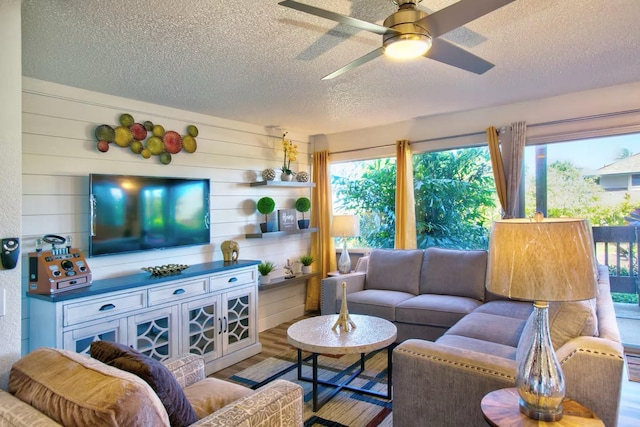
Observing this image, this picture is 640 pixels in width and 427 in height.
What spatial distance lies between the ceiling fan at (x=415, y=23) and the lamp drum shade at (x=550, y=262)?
0.92 m

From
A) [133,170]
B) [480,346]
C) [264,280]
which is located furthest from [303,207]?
[480,346]

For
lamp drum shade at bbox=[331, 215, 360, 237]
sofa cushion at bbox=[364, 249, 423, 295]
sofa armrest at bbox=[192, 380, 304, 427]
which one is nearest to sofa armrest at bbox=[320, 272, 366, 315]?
sofa cushion at bbox=[364, 249, 423, 295]

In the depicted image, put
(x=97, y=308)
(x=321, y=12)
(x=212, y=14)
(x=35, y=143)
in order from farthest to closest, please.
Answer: (x=35, y=143) → (x=97, y=308) → (x=212, y=14) → (x=321, y=12)

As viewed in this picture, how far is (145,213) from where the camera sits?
132 inches

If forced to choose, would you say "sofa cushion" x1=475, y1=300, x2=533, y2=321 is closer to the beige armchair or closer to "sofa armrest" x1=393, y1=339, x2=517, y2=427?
"sofa armrest" x1=393, y1=339, x2=517, y2=427

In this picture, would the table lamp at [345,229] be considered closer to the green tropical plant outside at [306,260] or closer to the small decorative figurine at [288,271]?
the green tropical plant outside at [306,260]

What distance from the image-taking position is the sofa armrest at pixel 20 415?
119cm

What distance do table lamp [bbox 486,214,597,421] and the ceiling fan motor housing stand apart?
37.7 inches

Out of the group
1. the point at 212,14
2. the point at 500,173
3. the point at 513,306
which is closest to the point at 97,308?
the point at 212,14

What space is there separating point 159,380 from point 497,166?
3.77 metres

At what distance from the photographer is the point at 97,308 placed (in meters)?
2.67

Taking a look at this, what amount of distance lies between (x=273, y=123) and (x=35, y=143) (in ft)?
7.85

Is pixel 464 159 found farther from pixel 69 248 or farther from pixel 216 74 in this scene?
pixel 69 248

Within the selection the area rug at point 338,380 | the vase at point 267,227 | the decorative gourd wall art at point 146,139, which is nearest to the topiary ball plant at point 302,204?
the vase at point 267,227
